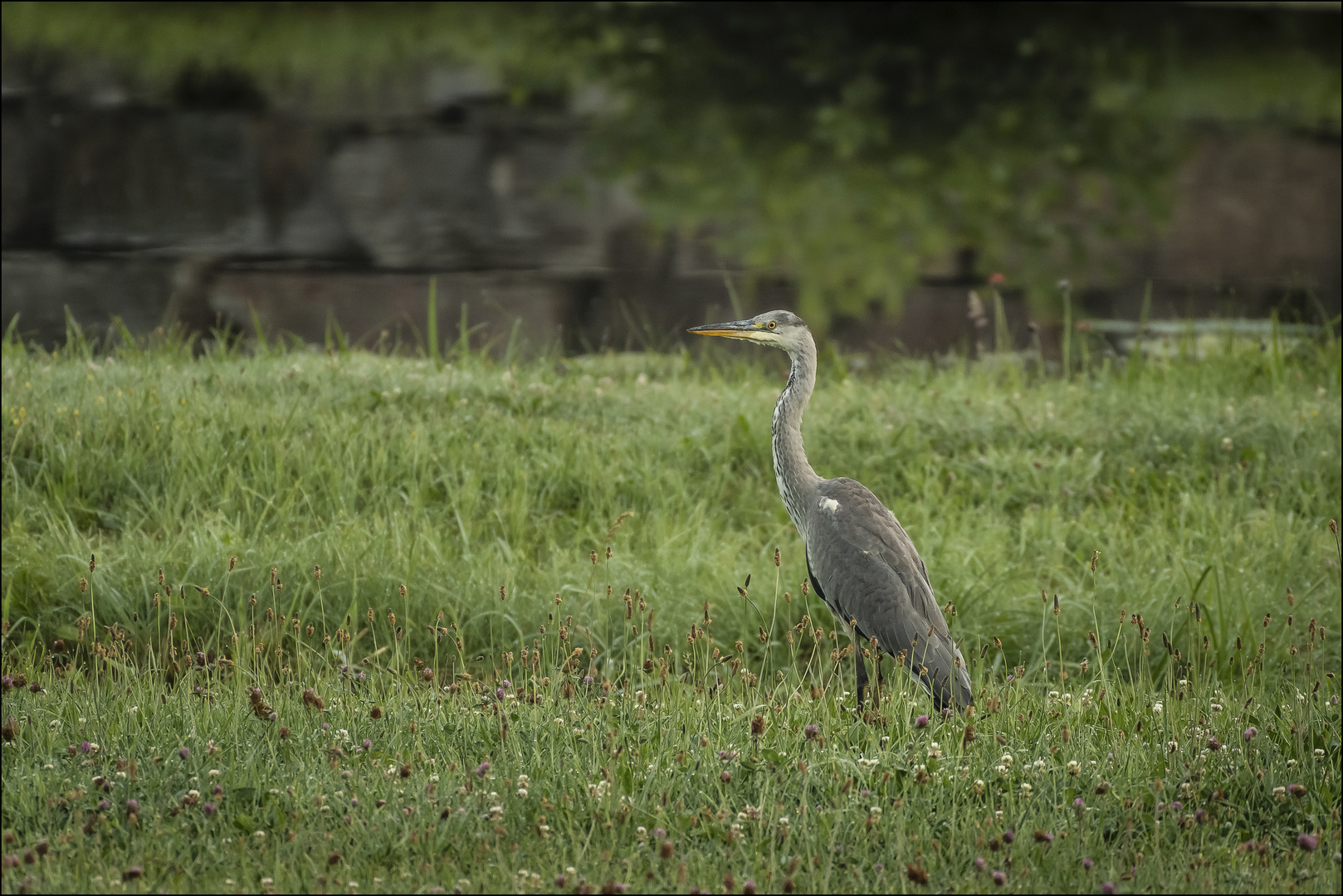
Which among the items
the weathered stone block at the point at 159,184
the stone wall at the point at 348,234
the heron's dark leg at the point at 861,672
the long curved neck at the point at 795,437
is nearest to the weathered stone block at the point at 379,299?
the stone wall at the point at 348,234

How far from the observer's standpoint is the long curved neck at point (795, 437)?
3.31 meters

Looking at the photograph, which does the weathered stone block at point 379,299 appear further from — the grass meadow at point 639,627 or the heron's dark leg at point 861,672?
the heron's dark leg at point 861,672

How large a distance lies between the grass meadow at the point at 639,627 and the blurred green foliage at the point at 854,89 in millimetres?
1099

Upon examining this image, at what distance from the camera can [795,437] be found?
136 inches

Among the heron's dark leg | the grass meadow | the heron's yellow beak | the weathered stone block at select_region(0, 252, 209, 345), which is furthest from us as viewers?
the weathered stone block at select_region(0, 252, 209, 345)

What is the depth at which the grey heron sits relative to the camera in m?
3.21

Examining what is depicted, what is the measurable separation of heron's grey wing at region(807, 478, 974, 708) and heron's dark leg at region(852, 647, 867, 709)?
74mm

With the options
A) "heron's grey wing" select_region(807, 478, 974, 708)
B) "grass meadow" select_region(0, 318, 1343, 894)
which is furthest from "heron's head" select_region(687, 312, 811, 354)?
"grass meadow" select_region(0, 318, 1343, 894)

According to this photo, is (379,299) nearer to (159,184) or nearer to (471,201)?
(471,201)

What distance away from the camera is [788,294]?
7.41 metres

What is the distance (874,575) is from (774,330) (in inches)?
30.6

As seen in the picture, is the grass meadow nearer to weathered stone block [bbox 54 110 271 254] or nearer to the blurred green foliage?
weathered stone block [bbox 54 110 271 254]

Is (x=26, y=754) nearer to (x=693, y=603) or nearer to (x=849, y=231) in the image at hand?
(x=693, y=603)

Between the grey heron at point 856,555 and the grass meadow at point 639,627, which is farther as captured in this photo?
the grey heron at point 856,555
